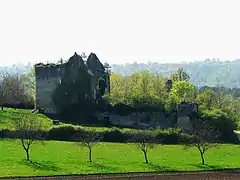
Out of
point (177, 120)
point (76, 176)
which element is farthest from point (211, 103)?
point (76, 176)

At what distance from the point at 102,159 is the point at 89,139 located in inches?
230

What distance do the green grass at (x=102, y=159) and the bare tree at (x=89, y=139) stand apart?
2.79 ft

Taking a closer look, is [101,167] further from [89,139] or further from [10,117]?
[10,117]

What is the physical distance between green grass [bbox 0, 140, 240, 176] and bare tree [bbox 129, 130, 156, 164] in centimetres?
75

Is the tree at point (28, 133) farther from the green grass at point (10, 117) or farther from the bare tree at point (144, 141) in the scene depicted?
the bare tree at point (144, 141)

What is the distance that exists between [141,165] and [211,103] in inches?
2048

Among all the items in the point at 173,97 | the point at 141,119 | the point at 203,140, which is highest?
the point at 173,97

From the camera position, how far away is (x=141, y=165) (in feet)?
175

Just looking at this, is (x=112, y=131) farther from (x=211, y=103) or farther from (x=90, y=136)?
(x=211, y=103)

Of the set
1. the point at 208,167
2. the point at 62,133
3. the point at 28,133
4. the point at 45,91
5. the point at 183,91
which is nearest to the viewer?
the point at 208,167

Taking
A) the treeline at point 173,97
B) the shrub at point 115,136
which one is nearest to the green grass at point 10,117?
the shrub at point 115,136

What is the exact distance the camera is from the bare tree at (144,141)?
58972 mm

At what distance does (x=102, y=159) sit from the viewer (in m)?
56.2

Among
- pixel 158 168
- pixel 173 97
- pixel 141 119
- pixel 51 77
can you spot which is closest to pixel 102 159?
pixel 158 168
